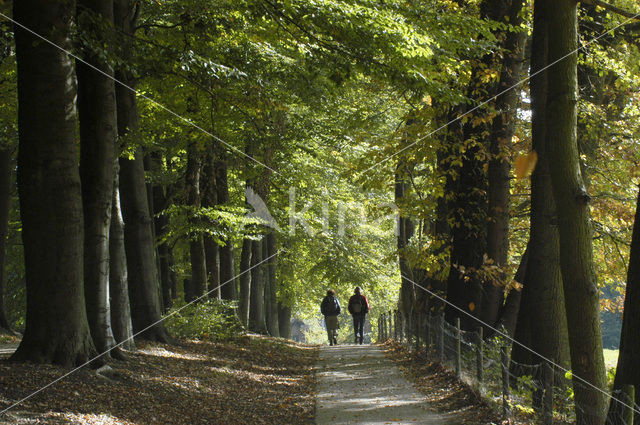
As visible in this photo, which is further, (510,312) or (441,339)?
(510,312)

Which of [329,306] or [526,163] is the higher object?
[526,163]

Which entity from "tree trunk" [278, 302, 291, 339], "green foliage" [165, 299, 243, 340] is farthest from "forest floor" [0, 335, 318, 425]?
"tree trunk" [278, 302, 291, 339]

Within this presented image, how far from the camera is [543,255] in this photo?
1071 cm

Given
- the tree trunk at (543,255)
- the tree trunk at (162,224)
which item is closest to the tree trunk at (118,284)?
the tree trunk at (543,255)

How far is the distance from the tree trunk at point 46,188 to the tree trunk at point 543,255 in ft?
22.0

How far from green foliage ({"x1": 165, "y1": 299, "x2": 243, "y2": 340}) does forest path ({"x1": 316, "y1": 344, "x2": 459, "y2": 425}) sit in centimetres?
331

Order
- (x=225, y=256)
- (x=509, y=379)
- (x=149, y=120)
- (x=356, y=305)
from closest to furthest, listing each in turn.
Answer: (x=509, y=379)
(x=149, y=120)
(x=225, y=256)
(x=356, y=305)

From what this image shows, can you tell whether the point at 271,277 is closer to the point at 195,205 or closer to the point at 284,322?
the point at 284,322

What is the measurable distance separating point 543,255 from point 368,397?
3.53 meters

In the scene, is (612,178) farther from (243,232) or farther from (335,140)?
(243,232)

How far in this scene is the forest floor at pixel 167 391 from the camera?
289 inches

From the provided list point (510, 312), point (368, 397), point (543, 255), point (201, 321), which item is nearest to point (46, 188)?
point (368, 397)

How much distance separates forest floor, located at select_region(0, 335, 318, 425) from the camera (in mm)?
7352

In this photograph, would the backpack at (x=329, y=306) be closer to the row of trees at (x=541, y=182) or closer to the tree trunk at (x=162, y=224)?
the row of trees at (x=541, y=182)
